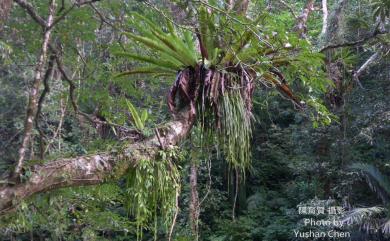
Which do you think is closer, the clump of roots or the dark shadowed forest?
the dark shadowed forest

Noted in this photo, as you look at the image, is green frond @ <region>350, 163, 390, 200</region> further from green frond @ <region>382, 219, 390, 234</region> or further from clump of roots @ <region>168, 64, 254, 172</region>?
clump of roots @ <region>168, 64, 254, 172</region>

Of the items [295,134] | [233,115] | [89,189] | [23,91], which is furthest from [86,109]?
[233,115]

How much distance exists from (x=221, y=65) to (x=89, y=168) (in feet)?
3.66

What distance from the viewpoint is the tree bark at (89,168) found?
1.61m

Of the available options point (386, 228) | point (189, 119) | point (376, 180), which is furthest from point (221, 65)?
point (376, 180)

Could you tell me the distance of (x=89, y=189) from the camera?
109 inches

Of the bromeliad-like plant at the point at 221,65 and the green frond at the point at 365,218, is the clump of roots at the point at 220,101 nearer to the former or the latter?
the bromeliad-like plant at the point at 221,65

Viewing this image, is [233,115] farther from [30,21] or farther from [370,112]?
[370,112]

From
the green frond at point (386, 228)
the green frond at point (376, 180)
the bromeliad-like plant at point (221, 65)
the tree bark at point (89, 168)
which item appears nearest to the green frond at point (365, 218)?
the green frond at point (386, 228)

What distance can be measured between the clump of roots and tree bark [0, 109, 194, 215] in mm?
191

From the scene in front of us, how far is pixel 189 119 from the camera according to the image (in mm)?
2430

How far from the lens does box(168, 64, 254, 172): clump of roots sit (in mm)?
2520

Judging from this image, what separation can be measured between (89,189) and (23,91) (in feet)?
15.6

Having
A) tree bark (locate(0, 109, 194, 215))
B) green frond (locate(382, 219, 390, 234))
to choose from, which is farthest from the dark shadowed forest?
green frond (locate(382, 219, 390, 234))
